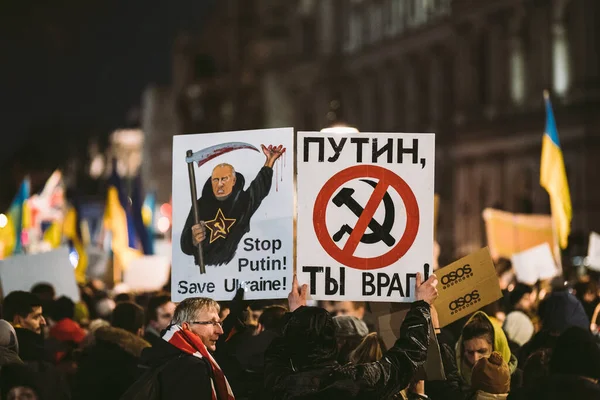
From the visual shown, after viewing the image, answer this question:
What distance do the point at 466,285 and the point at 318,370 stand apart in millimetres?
1927

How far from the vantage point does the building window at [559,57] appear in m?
38.5

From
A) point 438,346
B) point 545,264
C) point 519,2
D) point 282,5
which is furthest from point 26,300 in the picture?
point 282,5

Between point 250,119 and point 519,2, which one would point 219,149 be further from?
point 250,119

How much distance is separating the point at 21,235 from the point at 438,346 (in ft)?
55.5

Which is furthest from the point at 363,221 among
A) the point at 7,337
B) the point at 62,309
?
the point at 62,309

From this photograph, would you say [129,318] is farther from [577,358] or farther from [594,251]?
[594,251]

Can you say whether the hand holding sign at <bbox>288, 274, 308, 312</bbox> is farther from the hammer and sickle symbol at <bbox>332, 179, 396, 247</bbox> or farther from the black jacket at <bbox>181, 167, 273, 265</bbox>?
the black jacket at <bbox>181, 167, 273, 265</bbox>

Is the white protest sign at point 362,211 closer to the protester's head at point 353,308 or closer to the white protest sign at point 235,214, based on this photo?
the white protest sign at point 235,214

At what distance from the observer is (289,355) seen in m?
5.89

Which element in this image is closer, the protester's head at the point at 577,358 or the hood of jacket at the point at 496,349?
the protester's head at the point at 577,358

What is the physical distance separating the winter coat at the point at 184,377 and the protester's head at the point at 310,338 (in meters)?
0.53

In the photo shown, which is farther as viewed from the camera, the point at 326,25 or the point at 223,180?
the point at 326,25

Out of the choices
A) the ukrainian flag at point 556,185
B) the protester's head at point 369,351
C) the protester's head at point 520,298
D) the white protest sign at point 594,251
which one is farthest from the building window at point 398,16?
the protester's head at point 369,351

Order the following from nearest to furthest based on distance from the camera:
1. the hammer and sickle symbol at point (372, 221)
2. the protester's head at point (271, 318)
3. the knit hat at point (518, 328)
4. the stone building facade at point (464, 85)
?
the hammer and sickle symbol at point (372, 221)
the protester's head at point (271, 318)
the knit hat at point (518, 328)
the stone building facade at point (464, 85)
